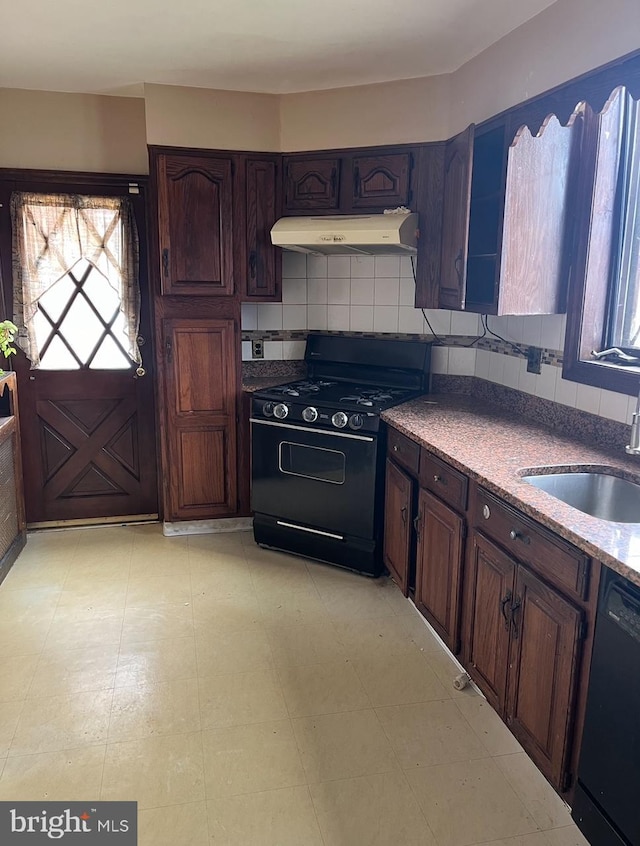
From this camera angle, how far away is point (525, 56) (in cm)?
242

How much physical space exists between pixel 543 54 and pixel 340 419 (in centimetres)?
168

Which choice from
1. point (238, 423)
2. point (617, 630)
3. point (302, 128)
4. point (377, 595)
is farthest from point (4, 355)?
point (617, 630)

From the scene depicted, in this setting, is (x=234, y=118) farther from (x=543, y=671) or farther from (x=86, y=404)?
(x=543, y=671)

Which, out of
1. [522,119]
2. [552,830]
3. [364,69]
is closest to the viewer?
[552,830]

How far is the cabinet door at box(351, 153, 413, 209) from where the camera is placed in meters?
3.10

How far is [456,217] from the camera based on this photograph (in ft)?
9.04

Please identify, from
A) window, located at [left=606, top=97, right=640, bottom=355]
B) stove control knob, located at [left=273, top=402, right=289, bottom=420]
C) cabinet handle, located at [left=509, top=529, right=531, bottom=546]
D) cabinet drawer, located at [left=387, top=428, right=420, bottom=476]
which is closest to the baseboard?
stove control knob, located at [left=273, top=402, right=289, bottom=420]

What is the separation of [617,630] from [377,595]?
165cm

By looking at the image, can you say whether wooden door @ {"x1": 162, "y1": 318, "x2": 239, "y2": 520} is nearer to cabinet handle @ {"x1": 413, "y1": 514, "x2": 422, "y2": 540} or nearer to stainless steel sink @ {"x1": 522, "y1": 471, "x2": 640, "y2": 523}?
cabinet handle @ {"x1": 413, "y1": 514, "x2": 422, "y2": 540}

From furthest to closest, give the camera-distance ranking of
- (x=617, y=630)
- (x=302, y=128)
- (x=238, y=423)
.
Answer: (x=238, y=423), (x=302, y=128), (x=617, y=630)

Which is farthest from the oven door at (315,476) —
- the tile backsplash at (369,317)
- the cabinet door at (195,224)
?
the cabinet door at (195,224)

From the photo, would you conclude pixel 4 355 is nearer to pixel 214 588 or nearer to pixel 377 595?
pixel 214 588

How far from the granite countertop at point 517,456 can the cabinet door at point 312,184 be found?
116cm

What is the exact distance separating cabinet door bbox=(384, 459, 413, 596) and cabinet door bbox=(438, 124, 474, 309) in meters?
0.82
